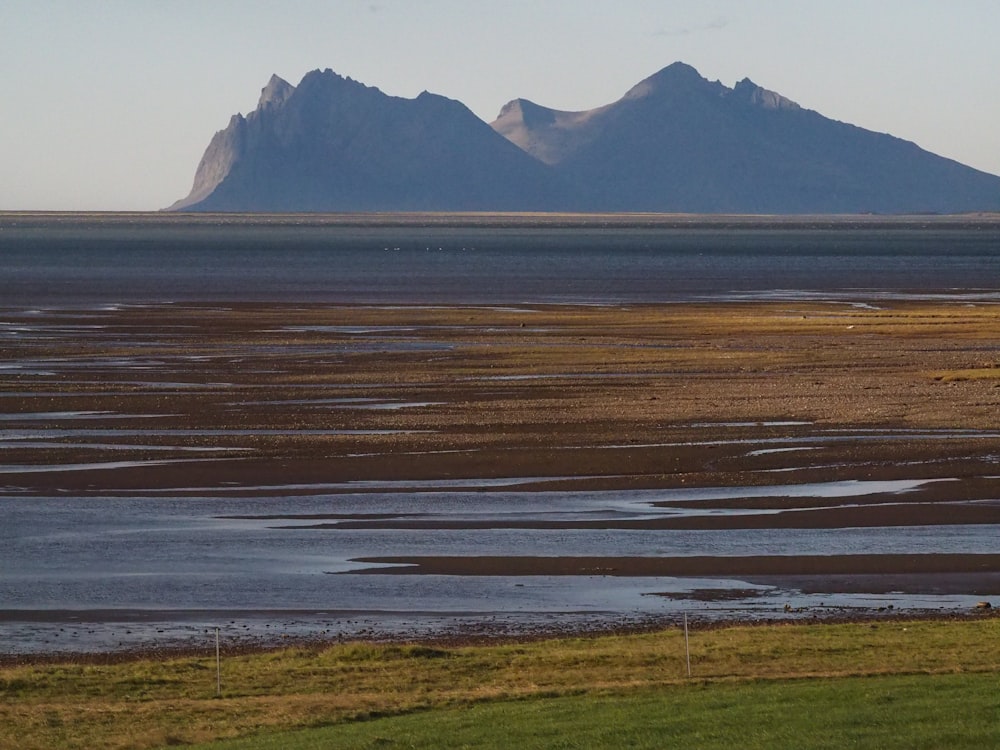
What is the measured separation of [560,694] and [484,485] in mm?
15383

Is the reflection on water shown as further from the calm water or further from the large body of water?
the calm water

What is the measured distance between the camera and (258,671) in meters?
18.2

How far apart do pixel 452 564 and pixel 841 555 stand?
6451 millimetres

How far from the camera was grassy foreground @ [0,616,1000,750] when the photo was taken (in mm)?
13719

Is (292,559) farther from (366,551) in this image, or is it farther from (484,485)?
(484,485)

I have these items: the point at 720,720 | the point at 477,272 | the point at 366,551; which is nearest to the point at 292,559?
the point at 366,551

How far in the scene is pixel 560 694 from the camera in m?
16.2

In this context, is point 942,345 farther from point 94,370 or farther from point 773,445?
point 94,370

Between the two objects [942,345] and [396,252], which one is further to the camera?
[396,252]

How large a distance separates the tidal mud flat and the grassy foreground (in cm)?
225

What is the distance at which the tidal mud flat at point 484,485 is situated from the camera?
22.6 m

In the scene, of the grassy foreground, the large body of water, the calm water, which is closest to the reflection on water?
the large body of water

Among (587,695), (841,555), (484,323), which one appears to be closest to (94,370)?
(484,323)

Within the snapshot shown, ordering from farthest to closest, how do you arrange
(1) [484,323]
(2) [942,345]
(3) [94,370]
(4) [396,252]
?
1. (4) [396,252]
2. (1) [484,323]
3. (2) [942,345]
4. (3) [94,370]
